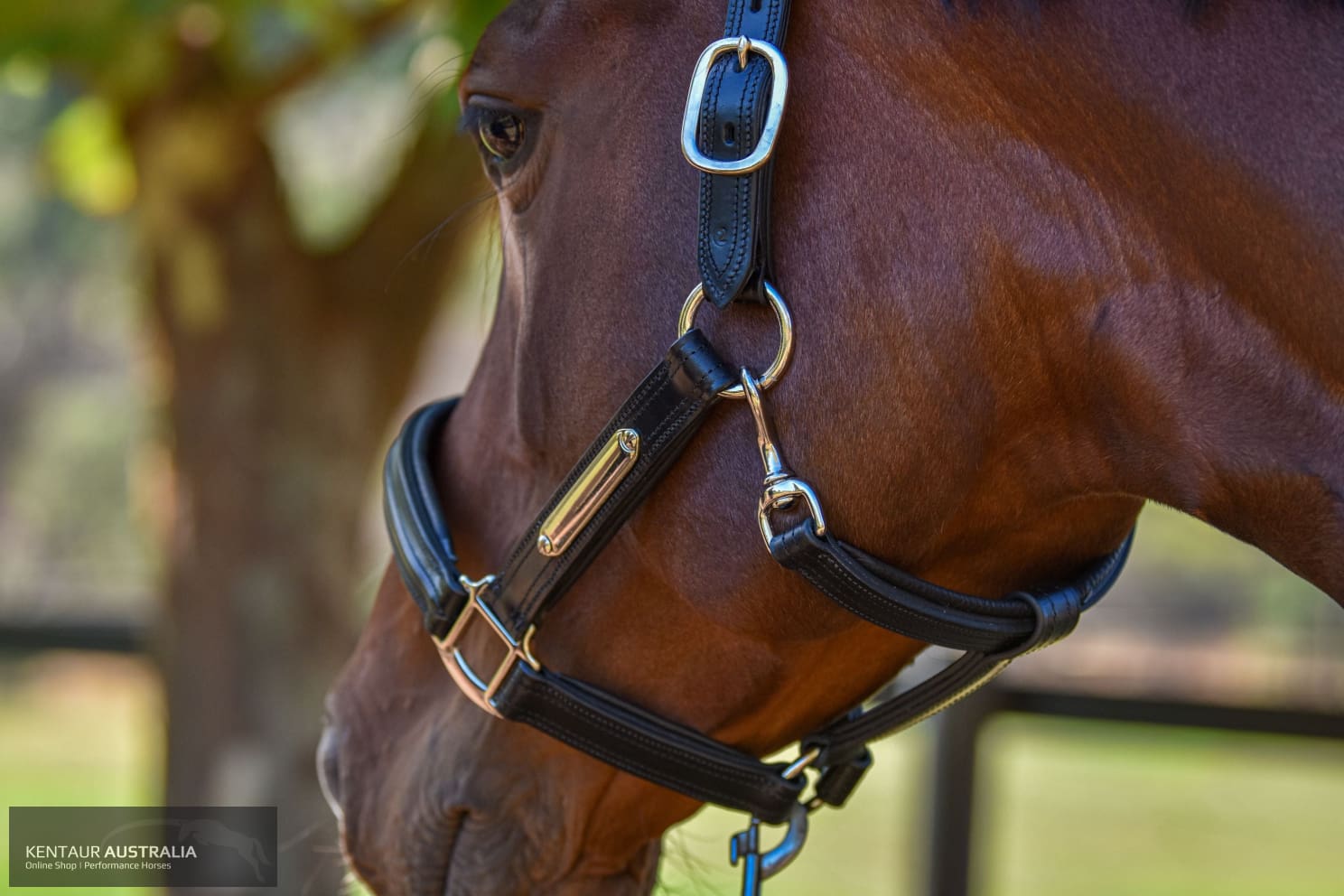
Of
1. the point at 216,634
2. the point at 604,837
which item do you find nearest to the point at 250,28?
the point at 216,634

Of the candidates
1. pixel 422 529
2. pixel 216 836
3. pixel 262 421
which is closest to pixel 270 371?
pixel 262 421

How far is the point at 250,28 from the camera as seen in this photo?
3.79m

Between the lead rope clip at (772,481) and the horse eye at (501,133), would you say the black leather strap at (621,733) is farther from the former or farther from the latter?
the horse eye at (501,133)

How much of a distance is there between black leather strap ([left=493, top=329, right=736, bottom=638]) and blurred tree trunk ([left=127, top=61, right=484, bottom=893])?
2.97 metres

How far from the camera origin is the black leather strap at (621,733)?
5.03 ft

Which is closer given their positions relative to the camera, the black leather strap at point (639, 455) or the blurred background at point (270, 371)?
the black leather strap at point (639, 455)

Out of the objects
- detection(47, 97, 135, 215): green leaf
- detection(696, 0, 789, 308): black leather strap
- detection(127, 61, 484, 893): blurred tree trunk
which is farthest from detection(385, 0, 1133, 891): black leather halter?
detection(47, 97, 135, 215): green leaf

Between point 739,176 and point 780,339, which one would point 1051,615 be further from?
point 739,176

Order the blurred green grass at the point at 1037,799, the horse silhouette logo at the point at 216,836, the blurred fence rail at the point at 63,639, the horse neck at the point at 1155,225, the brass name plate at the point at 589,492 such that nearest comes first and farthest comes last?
the horse neck at the point at 1155,225 → the brass name plate at the point at 589,492 → the horse silhouette logo at the point at 216,836 → the blurred green grass at the point at 1037,799 → the blurred fence rail at the point at 63,639

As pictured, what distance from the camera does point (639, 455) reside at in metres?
1.38

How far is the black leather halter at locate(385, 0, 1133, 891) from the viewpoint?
51.0 inches

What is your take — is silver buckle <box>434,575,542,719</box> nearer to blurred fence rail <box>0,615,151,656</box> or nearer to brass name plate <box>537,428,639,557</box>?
brass name plate <box>537,428,639,557</box>

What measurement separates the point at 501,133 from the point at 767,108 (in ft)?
1.20

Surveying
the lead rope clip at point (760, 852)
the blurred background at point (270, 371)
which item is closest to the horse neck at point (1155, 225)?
the lead rope clip at point (760, 852)
